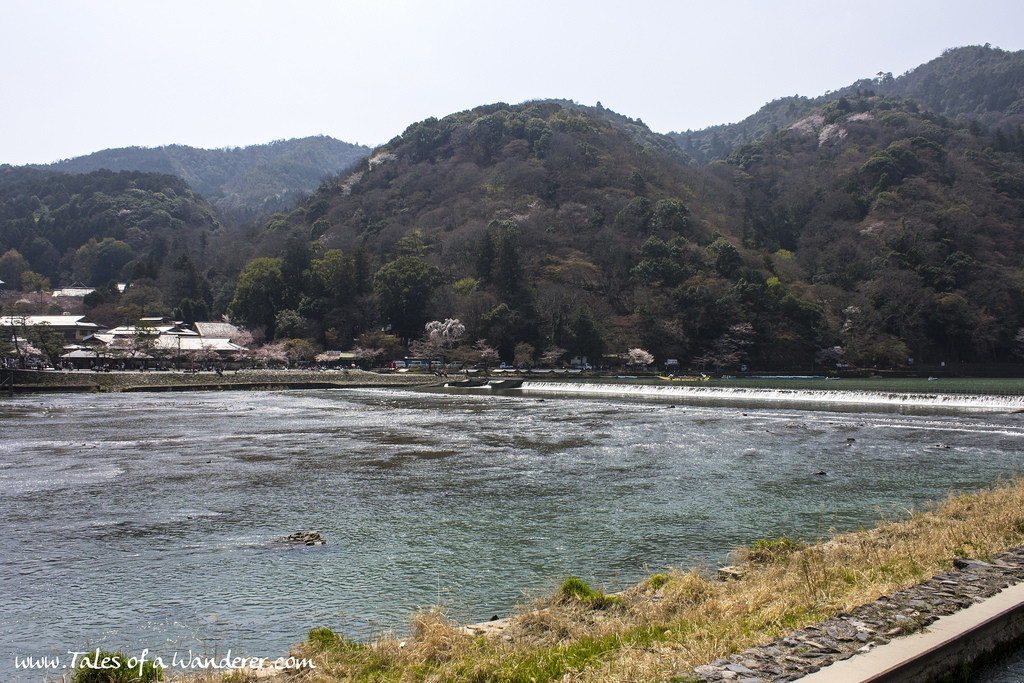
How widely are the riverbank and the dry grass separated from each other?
4560 centimetres

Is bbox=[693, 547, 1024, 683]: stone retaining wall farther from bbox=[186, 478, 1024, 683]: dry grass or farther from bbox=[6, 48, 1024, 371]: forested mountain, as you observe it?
bbox=[6, 48, 1024, 371]: forested mountain

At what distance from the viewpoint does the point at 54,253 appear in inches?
4141

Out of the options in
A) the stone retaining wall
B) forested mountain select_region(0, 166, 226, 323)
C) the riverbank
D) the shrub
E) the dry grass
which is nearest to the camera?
the stone retaining wall

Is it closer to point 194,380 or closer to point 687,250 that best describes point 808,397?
point 687,250

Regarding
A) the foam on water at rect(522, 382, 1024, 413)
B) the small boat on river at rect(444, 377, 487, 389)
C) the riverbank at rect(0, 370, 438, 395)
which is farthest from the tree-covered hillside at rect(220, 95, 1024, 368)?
the foam on water at rect(522, 382, 1024, 413)

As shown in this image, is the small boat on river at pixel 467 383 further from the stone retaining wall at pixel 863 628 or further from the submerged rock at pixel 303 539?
the stone retaining wall at pixel 863 628

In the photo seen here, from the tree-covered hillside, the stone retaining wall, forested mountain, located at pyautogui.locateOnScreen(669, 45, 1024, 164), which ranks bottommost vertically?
the stone retaining wall

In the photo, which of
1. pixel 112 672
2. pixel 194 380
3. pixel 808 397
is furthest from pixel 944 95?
pixel 112 672

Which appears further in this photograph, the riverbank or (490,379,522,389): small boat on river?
(490,379,522,389): small boat on river

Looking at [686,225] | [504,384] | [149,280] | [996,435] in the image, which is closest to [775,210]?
[686,225]

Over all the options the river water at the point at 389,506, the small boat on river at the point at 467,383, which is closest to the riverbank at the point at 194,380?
the small boat on river at the point at 467,383

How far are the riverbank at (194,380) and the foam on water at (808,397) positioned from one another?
46.3 ft

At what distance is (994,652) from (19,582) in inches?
462

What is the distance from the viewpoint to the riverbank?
46062mm
